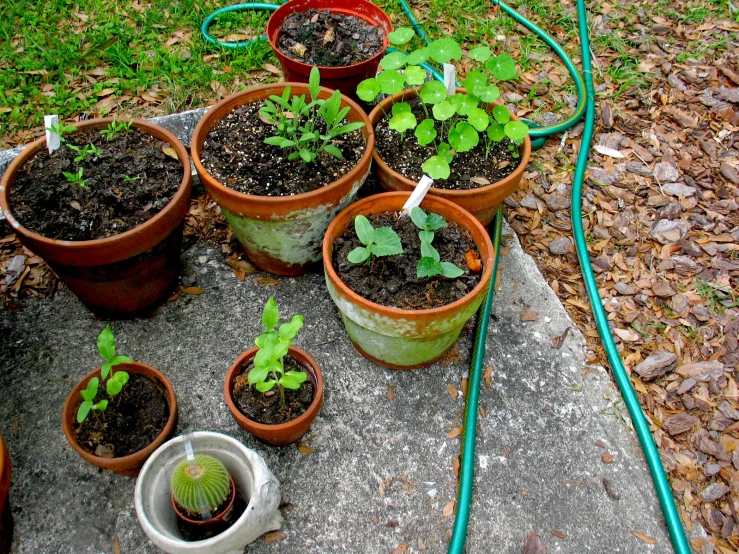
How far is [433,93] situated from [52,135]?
1.31 meters

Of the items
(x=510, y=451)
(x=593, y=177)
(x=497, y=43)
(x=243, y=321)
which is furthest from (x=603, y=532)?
(x=497, y=43)

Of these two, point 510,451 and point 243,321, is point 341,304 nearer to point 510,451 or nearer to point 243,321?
point 243,321

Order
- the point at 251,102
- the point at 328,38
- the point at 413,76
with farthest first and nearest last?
the point at 328,38 → the point at 251,102 → the point at 413,76

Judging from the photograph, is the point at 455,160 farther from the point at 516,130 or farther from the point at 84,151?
the point at 84,151

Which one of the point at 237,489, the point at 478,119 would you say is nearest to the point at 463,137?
the point at 478,119

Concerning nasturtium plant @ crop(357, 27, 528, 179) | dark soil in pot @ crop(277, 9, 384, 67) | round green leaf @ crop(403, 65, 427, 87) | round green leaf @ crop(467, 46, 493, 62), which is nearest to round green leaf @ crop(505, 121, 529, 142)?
nasturtium plant @ crop(357, 27, 528, 179)

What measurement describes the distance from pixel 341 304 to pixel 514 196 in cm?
120

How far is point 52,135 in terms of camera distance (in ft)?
6.13

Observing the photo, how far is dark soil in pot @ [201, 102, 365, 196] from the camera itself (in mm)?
1914

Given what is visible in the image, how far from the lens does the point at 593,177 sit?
2.65 meters

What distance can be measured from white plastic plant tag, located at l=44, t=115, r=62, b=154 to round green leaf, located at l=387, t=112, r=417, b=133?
3.73 ft

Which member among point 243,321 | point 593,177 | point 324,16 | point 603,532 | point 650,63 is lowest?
point 603,532

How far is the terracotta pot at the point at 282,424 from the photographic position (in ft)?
5.44

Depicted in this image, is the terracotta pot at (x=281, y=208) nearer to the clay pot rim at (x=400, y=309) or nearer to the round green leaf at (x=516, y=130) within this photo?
the clay pot rim at (x=400, y=309)
